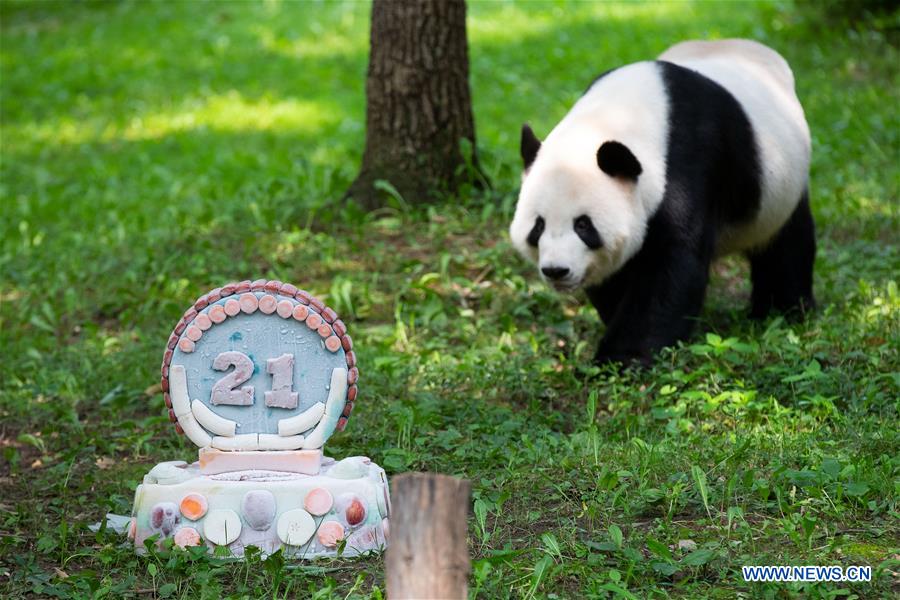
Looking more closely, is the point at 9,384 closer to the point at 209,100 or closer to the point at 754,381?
the point at 754,381

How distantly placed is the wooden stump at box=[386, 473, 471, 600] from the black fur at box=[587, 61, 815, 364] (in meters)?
3.02

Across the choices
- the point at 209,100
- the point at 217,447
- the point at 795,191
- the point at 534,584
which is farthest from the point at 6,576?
the point at 209,100

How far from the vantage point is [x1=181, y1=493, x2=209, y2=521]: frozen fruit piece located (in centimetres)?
369

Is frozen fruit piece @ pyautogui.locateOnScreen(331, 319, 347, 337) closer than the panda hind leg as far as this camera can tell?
Yes

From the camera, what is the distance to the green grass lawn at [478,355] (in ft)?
11.8

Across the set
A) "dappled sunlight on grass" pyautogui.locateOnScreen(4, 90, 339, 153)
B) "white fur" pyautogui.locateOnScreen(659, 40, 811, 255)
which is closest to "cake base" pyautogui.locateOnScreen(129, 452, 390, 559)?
"white fur" pyautogui.locateOnScreen(659, 40, 811, 255)

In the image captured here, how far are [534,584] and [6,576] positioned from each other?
168cm

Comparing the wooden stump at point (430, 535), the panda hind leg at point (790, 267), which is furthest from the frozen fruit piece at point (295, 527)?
the panda hind leg at point (790, 267)

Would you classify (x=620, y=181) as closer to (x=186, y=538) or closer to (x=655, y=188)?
(x=655, y=188)

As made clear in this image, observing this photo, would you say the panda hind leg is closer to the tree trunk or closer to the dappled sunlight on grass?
the tree trunk

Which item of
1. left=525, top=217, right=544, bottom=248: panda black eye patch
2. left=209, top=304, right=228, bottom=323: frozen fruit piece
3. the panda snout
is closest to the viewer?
left=209, top=304, right=228, bottom=323: frozen fruit piece

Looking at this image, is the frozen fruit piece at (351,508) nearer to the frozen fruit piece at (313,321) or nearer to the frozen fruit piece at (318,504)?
the frozen fruit piece at (318,504)

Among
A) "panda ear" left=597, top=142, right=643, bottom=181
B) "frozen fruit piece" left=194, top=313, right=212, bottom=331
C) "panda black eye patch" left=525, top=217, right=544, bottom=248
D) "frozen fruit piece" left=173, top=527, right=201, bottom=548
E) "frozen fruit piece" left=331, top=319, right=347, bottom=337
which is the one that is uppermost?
"panda ear" left=597, top=142, right=643, bottom=181

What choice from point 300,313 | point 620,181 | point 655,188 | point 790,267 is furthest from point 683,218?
point 300,313
